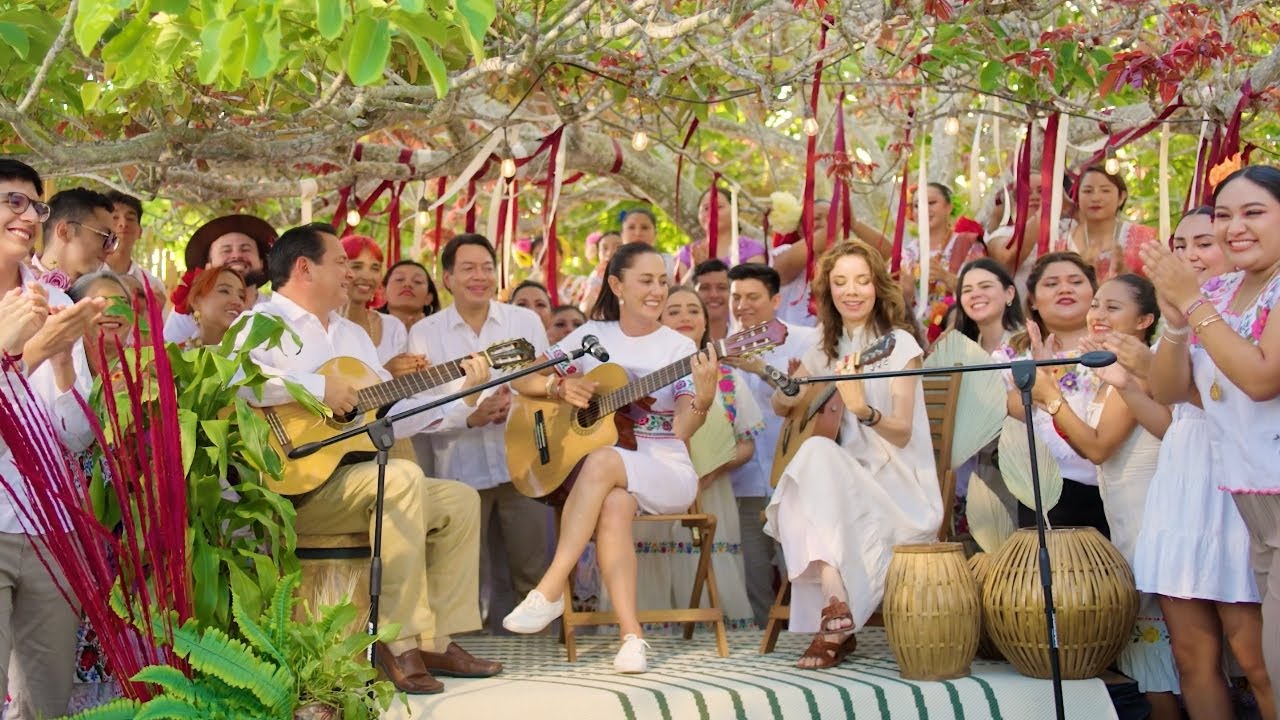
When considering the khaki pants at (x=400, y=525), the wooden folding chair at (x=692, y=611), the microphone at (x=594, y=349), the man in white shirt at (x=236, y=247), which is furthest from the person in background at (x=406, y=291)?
the microphone at (x=594, y=349)

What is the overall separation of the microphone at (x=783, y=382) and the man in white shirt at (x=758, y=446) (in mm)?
1438

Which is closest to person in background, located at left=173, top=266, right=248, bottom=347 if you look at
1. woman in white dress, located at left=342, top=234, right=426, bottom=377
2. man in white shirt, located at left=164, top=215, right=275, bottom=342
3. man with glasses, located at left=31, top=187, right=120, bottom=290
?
man in white shirt, located at left=164, top=215, right=275, bottom=342

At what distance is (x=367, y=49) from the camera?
3447mm

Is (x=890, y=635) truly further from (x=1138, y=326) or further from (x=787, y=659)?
(x=1138, y=326)

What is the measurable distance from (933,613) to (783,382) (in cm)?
96

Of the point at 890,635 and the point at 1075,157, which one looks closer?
the point at 890,635

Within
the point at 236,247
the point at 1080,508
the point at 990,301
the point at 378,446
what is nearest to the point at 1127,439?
the point at 1080,508

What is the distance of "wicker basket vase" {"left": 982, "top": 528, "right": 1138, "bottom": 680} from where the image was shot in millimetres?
4863

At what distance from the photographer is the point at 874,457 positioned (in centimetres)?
565

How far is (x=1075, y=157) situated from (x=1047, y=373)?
12.5 feet

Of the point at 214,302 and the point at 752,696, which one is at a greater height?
the point at 214,302

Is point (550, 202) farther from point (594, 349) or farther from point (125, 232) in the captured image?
point (594, 349)

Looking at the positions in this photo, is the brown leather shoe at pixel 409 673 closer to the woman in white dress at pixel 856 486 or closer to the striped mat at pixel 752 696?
the striped mat at pixel 752 696

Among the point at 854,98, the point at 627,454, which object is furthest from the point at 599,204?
the point at 627,454
